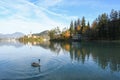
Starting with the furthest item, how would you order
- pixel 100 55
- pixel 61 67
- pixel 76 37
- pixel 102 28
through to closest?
pixel 76 37 < pixel 102 28 < pixel 100 55 < pixel 61 67

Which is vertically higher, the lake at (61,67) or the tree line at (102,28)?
the tree line at (102,28)

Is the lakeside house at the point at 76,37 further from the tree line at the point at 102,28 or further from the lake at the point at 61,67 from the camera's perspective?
the lake at the point at 61,67

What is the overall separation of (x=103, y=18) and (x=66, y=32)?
3656 centimetres

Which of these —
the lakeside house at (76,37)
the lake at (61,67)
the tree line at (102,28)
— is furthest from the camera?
the lakeside house at (76,37)

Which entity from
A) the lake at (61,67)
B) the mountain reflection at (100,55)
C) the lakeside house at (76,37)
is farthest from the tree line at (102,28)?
the lake at (61,67)

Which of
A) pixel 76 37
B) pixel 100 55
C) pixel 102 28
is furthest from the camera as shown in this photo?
pixel 76 37

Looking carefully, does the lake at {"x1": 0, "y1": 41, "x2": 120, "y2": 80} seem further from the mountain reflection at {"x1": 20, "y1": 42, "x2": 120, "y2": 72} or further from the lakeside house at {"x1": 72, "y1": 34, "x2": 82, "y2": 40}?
the lakeside house at {"x1": 72, "y1": 34, "x2": 82, "y2": 40}

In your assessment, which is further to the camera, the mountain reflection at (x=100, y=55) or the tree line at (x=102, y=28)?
the tree line at (x=102, y=28)

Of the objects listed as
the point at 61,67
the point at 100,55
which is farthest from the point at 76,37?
the point at 61,67

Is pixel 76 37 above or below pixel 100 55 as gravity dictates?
above

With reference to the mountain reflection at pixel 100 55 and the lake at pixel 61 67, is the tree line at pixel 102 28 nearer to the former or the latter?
the mountain reflection at pixel 100 55

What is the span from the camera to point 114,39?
93125mm

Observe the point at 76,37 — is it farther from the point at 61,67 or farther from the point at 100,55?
the point at 61,67

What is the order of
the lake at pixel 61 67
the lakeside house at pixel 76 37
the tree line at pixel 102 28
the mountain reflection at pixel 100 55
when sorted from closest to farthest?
the lake at pixel 61 67, the mountain reflection at pixel 100 55, the tree line at pixel 102 28, the lakeside house at pixel 76 37
